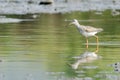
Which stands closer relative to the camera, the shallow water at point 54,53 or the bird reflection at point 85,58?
the shallow water at point 54,53

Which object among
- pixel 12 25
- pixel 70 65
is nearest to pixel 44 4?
pixel 12 25

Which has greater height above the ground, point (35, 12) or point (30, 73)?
point (30, 73)

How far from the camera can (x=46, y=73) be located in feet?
35.4

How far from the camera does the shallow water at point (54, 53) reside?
35.1 ft

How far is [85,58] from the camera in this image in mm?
12672

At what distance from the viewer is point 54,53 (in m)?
13.3

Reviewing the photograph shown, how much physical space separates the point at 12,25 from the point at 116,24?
128 inches

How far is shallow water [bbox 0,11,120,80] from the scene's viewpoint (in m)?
10.7

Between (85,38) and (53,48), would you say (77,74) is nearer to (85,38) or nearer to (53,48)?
(53,48)

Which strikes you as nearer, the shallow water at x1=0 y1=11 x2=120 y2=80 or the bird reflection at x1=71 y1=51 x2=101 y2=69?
the shallow water at x1=0 y1=11 x2=120 y2=80

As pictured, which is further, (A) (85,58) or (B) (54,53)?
(B) (54,53)

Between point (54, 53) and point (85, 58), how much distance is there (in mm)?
888

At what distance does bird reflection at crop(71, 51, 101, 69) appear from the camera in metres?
11.8

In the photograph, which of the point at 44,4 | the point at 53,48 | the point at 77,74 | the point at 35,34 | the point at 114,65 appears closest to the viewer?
the point at 77,74
